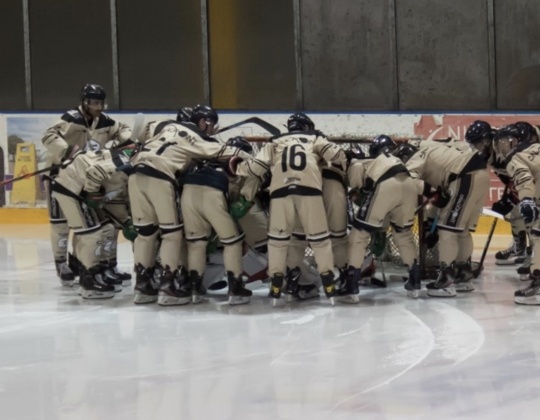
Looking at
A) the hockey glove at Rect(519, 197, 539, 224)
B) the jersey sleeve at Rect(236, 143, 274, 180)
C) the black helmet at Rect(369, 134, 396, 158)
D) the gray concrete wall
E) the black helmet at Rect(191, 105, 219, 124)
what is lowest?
the hockey glove at Rect(519, 197, 539, 224)

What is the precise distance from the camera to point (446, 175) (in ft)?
22.2

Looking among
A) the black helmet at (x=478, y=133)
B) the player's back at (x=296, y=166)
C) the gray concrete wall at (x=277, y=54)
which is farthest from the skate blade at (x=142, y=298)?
the gray concrete wall at (x=277, y=54)

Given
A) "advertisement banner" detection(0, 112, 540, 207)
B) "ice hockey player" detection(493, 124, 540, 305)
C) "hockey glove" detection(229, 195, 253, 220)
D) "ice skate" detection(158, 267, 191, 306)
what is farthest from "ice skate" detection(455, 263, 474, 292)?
"advertisement banner" detection(0, 112, 540, 207)

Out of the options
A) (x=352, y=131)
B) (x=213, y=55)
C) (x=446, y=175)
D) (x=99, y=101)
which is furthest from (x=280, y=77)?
(x=446, y=175)

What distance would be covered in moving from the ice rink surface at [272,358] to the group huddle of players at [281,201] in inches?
7.4

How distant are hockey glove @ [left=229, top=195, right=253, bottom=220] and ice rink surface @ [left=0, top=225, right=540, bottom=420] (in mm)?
569

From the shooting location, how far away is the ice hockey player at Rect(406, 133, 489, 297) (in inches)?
261

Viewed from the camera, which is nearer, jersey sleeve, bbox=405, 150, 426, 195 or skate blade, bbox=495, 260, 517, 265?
jersey sleeve, bbox=405, 150, 426, 195

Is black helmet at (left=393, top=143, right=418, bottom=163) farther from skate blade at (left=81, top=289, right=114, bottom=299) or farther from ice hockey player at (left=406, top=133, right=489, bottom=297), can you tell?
skate blade at (left=81, top=289, right=114, bottom=299)

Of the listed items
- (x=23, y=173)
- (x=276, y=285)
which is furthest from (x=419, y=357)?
(x=23, y=173)

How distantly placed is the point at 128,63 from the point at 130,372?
24.5 ft

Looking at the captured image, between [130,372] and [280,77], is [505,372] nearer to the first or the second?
[130,372]

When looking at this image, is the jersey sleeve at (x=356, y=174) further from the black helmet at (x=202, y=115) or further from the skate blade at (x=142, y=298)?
the skate blade at (x=142, y=298)

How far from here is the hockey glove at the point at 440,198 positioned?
6.73 m
